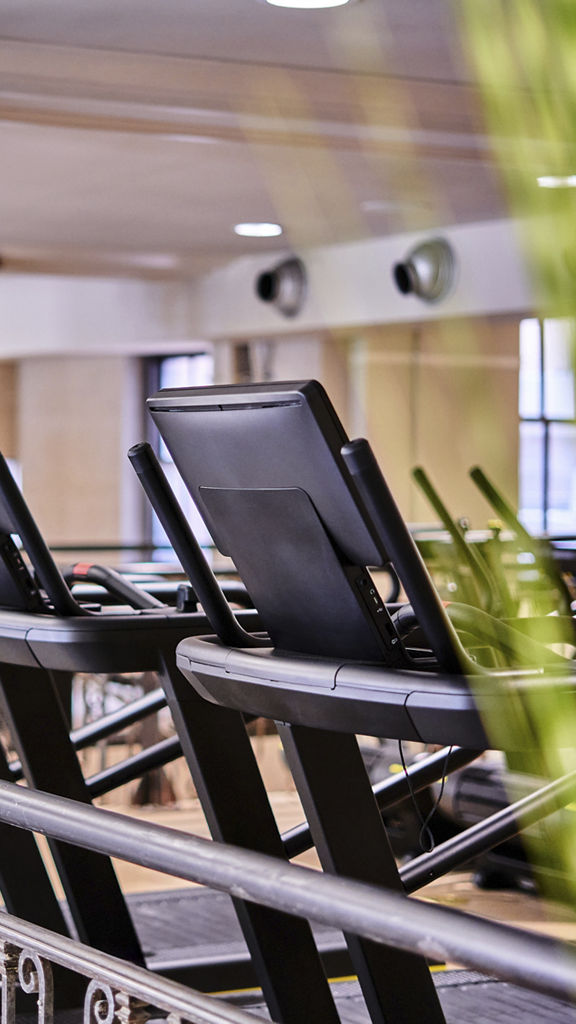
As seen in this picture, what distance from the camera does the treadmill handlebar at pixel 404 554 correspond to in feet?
4.03

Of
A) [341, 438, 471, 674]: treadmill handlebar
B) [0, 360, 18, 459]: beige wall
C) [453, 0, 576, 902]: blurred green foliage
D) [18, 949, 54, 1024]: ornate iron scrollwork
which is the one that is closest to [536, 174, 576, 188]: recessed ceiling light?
[453, 0, 576, 902]: blurred green foliage

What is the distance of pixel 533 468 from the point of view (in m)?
9.32

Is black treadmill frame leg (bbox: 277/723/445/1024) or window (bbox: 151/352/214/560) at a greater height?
window (bbox: 151/352/214/560)

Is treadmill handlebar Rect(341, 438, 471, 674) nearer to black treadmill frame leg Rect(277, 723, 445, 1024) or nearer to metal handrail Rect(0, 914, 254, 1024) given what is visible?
metal handrail Rect(0, 914, 254, 1024)

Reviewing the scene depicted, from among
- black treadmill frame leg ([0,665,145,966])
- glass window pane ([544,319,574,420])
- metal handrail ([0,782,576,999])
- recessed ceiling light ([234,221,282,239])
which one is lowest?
black treadmill frame leg ([0,665,145,966])

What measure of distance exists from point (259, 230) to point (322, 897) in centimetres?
767

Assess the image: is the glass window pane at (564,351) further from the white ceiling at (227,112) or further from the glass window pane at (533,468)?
the glass window pane at (533,468)

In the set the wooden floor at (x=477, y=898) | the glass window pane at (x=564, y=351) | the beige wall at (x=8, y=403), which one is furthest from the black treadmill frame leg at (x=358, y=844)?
the beige wall at (x=8, y=403)

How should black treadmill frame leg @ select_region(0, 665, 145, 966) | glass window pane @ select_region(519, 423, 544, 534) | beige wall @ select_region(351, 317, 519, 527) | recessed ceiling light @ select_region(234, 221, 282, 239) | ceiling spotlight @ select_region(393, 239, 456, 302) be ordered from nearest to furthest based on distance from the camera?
black treadmill frame leg @ select_region(0, 665, 145, 966)
ceiling spotlight @ select_region(393, 239, 456, 302)
recessed ceiling light @ select_region(234, 221, 282, 239)
beige wall @ select_region(351, 317, 519, 527)
glass window pane @ select_region(519, 423, 544, 534)

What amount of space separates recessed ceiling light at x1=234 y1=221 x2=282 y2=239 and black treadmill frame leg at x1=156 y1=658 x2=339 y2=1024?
6.28 metres

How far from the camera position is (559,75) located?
0.45 metres

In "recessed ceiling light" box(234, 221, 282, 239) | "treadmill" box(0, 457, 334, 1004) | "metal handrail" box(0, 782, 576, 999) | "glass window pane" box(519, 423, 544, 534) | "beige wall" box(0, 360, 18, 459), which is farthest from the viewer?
"beige wall" box(0, 360, 18, 459)

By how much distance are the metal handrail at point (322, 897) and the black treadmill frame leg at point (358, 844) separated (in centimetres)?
57

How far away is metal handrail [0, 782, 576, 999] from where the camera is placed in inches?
27.1
